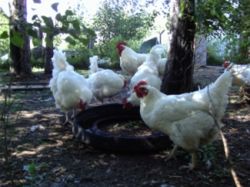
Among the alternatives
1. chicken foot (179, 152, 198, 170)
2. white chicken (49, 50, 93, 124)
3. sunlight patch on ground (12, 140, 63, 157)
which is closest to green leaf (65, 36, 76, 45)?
chicken foot (179, 152, 198, 170)

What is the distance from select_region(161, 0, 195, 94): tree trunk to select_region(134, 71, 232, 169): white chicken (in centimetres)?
177

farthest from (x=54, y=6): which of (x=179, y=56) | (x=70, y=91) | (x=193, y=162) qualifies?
(x=179, y=56)

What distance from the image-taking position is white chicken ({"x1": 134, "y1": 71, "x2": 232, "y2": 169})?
161 inches

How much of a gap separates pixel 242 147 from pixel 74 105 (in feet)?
8.34

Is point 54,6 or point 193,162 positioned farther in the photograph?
point 193,162

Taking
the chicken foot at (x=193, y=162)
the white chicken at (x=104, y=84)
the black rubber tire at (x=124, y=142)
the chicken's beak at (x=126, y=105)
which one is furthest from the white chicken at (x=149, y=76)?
the chicken foot at (x=193, y=162)

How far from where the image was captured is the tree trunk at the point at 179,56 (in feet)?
19.5

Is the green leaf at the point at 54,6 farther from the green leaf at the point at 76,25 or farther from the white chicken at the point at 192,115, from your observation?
the white chicken at the point at 192,115

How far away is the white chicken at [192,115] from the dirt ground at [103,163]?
0.30m

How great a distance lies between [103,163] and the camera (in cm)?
458

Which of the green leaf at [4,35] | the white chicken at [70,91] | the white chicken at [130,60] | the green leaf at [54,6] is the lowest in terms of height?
the white chicken at [70,91]

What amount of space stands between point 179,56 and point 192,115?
213 centimetres

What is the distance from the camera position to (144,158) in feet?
15.3

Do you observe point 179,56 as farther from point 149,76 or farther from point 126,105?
point 126,105
